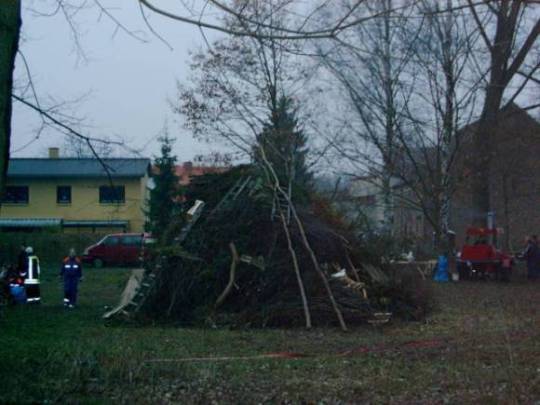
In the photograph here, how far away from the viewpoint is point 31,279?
87.0 ft

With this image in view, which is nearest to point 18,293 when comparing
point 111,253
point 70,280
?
point 70,280

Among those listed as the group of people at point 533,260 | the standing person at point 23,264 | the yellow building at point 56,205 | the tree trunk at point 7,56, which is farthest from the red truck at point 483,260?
the tree trunk at point 7,56

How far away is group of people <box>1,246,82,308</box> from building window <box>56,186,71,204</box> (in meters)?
35.9

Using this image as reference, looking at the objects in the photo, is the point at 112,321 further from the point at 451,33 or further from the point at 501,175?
the point at 501,175

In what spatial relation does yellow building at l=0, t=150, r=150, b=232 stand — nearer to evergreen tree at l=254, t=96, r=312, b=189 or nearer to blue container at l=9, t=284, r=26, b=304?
evergreen tree at l=254, t=96, r=312, b=189

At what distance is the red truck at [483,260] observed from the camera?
122ft

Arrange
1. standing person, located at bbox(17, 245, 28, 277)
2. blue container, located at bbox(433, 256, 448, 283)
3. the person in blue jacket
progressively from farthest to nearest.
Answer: blue container, located at bbox(433, 256, 448, 283), standing person, located at bbox(17, 245, 28, 277), the person in blue jacket

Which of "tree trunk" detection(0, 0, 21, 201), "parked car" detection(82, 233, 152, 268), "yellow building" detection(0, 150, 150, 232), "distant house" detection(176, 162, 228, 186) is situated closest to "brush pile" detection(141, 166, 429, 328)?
"distant house" detection(176, 162, 228, 186)

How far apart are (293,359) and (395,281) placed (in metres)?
9.24

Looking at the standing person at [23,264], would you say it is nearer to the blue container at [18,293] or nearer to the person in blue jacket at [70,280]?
the blue container at [18,293]

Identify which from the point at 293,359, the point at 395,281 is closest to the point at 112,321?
the point at 395,281

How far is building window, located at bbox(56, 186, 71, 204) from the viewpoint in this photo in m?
62.5

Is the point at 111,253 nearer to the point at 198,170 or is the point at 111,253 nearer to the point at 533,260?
the point at 198,170

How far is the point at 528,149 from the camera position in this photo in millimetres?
40562
